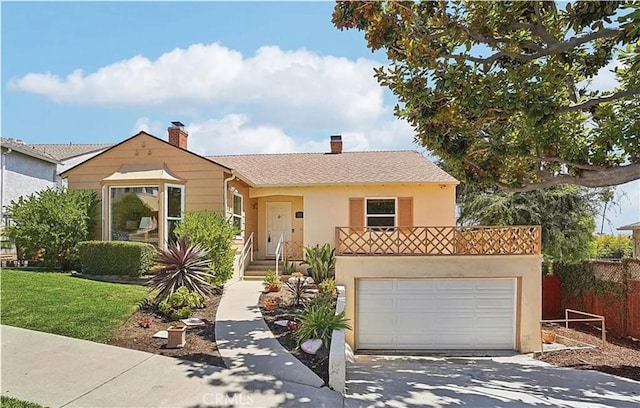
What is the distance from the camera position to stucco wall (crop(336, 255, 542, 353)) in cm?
1268

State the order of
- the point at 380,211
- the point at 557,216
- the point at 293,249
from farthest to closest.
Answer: the point at 557,216
the point at 293,249
the point at 380,211

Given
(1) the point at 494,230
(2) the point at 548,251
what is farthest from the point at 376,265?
(2) the point at 548,251

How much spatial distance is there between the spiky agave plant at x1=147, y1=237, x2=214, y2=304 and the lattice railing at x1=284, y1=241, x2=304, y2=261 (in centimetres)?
744

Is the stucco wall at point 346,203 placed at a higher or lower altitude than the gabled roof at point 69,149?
lower

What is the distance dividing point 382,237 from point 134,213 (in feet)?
26.1

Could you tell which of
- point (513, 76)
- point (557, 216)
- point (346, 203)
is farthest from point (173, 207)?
point (557, 216)

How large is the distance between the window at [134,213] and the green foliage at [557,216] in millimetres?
15689

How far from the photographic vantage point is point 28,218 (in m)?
13.6

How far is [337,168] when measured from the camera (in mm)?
18828

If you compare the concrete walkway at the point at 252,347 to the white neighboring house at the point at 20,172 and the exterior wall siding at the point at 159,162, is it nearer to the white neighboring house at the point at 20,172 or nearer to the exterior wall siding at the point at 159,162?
the exterior wall siding at the point at 159,162

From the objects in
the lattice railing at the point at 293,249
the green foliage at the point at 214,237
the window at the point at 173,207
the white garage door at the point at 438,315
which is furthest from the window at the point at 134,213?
the white garage door at the point at 438,315

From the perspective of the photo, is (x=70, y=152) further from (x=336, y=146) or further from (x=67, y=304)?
(x=67, y=304)

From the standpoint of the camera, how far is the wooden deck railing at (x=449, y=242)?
12.9m

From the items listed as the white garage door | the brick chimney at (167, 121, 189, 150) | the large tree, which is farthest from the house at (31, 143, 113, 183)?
the large tree
